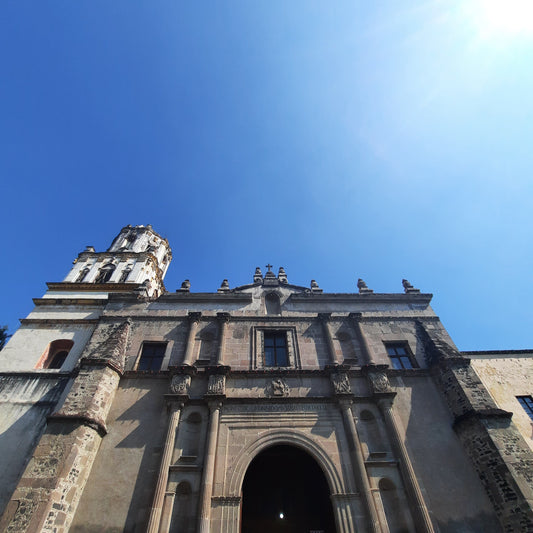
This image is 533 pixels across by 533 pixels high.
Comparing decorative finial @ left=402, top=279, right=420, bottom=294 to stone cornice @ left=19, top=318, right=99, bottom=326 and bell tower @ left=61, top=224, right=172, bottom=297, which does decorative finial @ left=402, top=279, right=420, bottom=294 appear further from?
stone cornice @ left=19, top=318, right=99, bottom=326

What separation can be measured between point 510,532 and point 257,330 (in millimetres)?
11420

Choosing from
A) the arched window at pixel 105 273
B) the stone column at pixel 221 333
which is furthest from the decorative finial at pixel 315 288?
the arched window at pixel 105 273

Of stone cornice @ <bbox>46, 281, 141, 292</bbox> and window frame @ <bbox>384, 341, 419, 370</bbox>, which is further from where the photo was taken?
stone cornice @ <bbox>46, 281, 141, 292</bbox>

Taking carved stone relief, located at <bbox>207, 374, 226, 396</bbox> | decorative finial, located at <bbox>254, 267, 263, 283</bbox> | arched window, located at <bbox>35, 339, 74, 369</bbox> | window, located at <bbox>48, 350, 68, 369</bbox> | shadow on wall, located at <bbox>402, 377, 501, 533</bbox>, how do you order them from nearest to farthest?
1. shadow on wall, located at <bbox>402, 377, 501, 533</bbox>
2. carved stone relief, located at <bbox>207, 374, 226, 396</bbox>
3. arched window, located at <bbox>35, 339, 74, 369</bbox>
4. window, located at <bbox>48, 350, 68, 369</bbox>
5. decorative finial, located at <bbox>254, 267, 263, 283</bbox>

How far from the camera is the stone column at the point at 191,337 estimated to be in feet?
45.0

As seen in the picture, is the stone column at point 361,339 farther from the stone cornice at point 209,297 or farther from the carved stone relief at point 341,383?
the stone cornice at point 209,297

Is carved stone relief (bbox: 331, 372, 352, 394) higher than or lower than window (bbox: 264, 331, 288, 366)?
lower

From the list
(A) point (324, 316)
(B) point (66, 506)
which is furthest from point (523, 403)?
(B) point (66, 506)

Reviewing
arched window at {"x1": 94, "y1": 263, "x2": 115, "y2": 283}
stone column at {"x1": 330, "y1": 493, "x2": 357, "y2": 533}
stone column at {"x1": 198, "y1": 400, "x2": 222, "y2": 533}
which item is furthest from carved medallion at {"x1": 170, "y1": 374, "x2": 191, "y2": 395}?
arched window at {"x1": 94, "y1": 263, "x2": 115, "y2": 283}

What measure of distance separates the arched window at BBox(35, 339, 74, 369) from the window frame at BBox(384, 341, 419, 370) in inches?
648

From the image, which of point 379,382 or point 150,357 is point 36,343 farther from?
point 379,382

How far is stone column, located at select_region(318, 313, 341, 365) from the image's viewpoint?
1399 cm

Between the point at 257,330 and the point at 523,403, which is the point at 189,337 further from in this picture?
the point at 523,403

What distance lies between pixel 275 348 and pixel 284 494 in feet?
22.5
